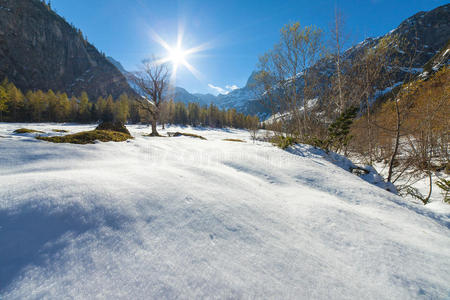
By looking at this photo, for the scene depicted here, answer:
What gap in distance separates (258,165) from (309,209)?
1.49 metres

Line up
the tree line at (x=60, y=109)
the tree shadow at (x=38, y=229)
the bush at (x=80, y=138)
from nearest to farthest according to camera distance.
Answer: the tree shadow at (x=38, y=229)
the bush at (x=80, y=138)
the tree line at (x=60, y=109)

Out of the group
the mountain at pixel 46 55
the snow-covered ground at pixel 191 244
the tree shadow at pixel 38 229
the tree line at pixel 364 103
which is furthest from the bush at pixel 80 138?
the mountain at pixel 46 55

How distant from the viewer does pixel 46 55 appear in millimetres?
70312

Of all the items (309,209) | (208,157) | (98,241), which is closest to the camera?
(98,241)

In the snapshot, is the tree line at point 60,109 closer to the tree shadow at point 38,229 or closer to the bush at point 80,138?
the bush at point 80,138

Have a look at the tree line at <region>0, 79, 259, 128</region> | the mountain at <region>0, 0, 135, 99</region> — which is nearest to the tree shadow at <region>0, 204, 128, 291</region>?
the tree line at <region>0, 79, 259, 128</region>

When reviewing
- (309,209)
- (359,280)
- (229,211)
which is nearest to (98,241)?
(229,211)

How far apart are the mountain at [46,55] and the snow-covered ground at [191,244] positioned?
321 feet

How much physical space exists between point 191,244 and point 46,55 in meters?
114

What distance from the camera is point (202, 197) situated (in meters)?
1.57

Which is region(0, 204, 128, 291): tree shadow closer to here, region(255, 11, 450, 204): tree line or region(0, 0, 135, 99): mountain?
region(255, 11, 450, 204): tree line

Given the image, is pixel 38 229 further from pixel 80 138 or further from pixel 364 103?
pixel 364 103

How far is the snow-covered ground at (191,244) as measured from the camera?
75 centimetres

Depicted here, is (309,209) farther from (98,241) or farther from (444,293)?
(98,241)
